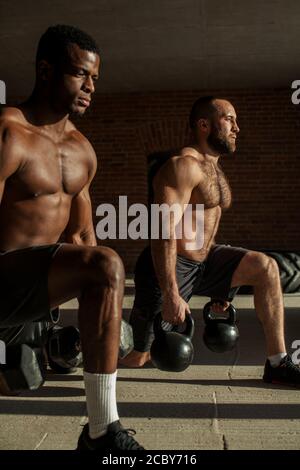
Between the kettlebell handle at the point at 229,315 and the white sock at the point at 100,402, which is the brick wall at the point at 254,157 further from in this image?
the white sock at the point at 100,402

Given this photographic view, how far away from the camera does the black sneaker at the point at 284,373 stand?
2.94m

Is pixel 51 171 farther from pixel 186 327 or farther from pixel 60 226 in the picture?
pixel 186 327

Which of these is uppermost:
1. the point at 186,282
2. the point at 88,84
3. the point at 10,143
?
the point at 88,84

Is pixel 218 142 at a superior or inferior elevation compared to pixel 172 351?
superior

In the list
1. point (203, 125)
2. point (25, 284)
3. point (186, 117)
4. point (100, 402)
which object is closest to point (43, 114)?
point (25, 284)

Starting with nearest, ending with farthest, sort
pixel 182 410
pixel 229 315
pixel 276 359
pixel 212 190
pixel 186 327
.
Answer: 1. pixel 182 410
2. pixel 186 327
3. pixel 276 359
4. pixel 229 315
5. pixel 212 190

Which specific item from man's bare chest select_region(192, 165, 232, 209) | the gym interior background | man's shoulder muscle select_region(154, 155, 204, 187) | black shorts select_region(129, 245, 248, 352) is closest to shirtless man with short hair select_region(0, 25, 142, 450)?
man's shoulder muscle select_region(154, 155, 204, 187)

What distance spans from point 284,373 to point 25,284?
1627 millimetres

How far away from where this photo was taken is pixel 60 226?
2.28m

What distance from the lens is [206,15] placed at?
619 cm

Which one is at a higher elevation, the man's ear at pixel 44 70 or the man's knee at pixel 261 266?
the man's ear at pixel 44 70

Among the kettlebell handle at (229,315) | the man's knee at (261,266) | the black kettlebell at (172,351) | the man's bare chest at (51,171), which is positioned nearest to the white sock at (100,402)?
the man's bare chest at (51,171)

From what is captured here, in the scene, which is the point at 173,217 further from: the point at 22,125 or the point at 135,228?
the point at 135,228

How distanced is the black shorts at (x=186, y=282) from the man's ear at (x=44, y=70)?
1.41 meters
